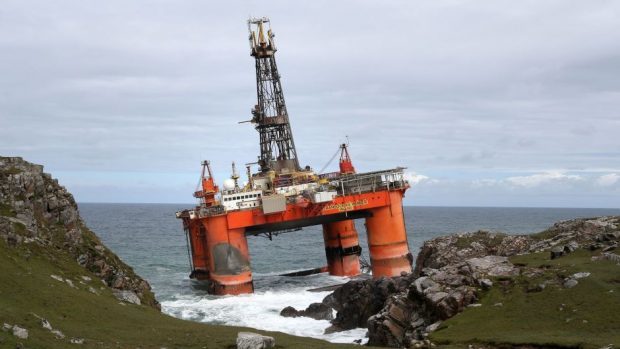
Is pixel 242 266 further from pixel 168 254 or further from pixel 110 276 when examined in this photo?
pixel 168 254

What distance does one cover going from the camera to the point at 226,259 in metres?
71.9

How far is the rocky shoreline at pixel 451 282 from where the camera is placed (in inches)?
1518

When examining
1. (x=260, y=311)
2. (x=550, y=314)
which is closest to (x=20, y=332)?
(x=550, y=314)

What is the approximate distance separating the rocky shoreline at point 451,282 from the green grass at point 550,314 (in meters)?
0.68

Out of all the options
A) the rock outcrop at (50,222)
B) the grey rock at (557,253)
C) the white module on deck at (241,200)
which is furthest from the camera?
the white module on deck at (241,200)

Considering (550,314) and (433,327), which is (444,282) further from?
(550,314)

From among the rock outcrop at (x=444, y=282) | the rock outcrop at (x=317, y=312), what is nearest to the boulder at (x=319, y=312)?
the rock outcrop at (x=317, y=312)

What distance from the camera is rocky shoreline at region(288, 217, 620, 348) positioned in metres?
38.6

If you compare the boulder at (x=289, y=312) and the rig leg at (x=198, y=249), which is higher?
the rig leg at (x=198, y=249)

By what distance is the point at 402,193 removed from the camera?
256 feet

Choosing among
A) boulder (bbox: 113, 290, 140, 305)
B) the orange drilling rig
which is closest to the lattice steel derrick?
the orange drilling rig

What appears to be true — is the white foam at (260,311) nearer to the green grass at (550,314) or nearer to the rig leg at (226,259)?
the rig leg at (226,259)

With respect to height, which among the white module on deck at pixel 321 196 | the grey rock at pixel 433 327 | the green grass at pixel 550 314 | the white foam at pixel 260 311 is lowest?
the white foam at pixel 260 311

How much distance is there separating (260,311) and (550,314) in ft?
108
